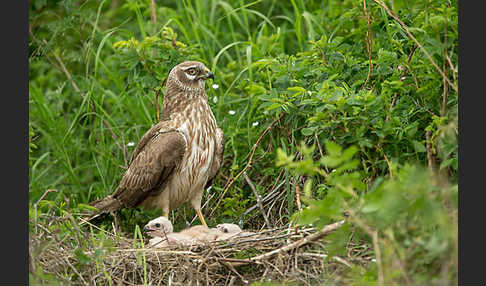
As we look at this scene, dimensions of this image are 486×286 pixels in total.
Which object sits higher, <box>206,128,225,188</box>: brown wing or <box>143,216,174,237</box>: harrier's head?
<box>206,128,225,188</box>: brown wing

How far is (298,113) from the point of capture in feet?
16.7

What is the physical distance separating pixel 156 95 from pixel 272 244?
206cm

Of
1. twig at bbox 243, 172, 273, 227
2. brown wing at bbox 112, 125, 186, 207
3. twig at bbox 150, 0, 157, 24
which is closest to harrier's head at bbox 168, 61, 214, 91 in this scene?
brown wing at bbox 112, 125, 186, 207

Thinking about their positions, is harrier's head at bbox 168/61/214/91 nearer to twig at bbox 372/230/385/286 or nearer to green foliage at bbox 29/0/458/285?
green foliage at bbox 29/0/458/285

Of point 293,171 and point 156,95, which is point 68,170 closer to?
point 156,95

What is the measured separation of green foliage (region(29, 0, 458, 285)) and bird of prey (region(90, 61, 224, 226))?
344 millimetres

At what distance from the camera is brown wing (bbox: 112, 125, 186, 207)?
5016 mm

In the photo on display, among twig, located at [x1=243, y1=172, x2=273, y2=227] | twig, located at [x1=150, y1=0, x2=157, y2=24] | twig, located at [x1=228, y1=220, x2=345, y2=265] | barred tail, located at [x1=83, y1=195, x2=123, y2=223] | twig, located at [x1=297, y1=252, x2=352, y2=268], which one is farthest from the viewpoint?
twig, located at [x1=150, y1=0, x2=157, y2=24]

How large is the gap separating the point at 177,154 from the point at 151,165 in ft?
0.79

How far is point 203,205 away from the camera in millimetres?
5676

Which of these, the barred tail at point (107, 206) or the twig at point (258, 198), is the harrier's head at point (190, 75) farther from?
the barred tail at point (107, 206)

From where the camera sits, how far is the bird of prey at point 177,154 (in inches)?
199

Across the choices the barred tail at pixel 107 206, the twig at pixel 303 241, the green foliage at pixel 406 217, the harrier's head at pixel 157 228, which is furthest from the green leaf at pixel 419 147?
the barred tail at pixel 107 206

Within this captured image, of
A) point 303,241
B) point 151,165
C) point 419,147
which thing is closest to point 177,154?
point 151,165
